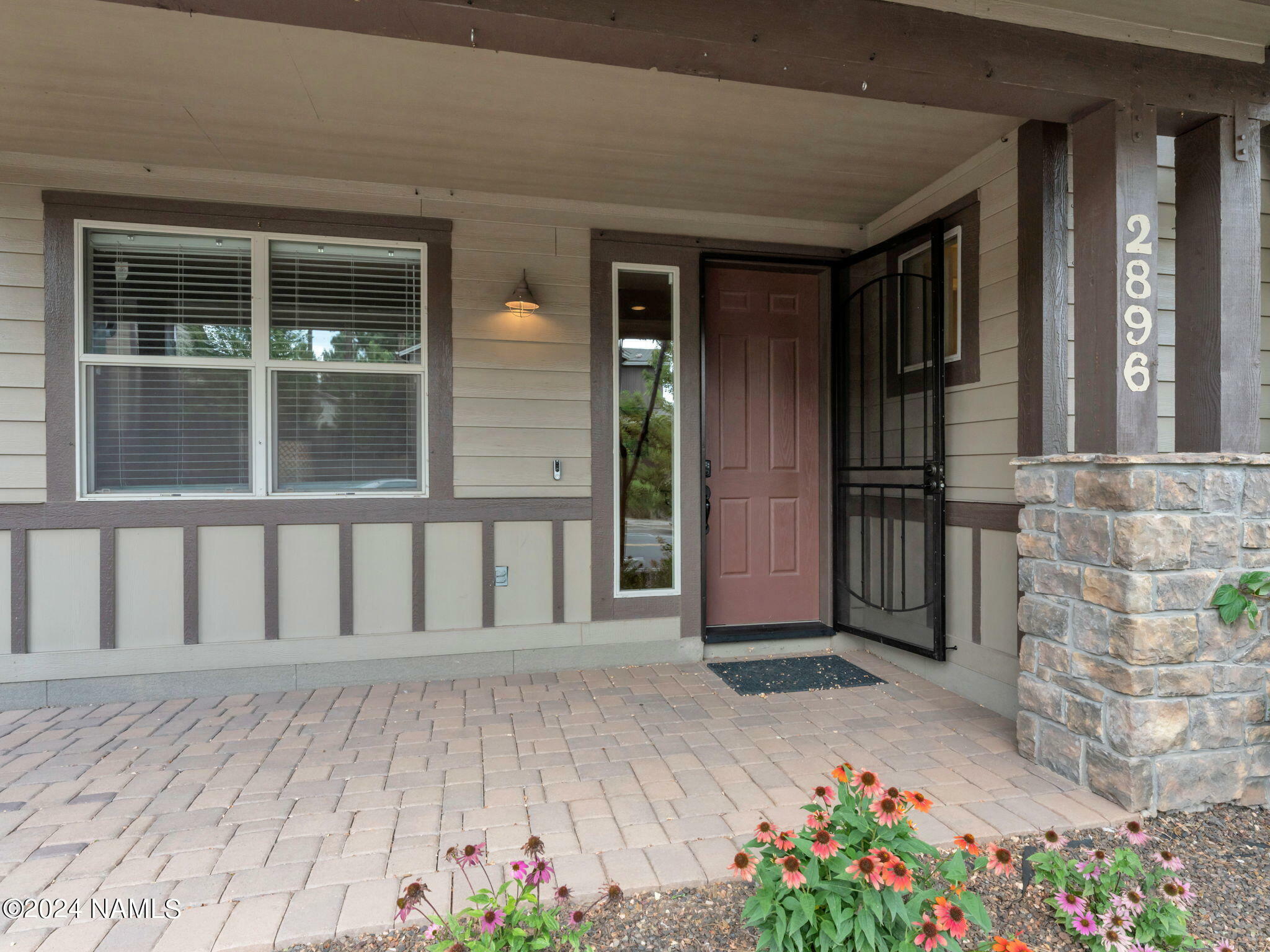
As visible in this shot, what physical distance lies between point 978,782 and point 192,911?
91.8 inches

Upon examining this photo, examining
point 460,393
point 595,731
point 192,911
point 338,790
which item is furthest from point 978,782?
point 460,393

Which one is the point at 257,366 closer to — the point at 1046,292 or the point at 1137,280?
the point at 1046,292

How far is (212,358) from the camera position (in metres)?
3.36

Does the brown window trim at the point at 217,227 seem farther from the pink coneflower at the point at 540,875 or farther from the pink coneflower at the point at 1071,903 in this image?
the pink coneflower at the point at 1071,903

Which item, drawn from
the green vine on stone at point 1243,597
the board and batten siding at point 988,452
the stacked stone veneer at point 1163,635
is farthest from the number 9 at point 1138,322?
the green vine on stone at point 1243,597

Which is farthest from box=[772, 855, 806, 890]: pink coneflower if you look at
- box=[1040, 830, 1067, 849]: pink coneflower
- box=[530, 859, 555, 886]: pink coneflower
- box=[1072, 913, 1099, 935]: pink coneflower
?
box=[1040, 830, 1067, 849]: pink coneflower

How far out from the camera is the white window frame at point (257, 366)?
10.5ft

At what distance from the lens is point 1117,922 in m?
1.49

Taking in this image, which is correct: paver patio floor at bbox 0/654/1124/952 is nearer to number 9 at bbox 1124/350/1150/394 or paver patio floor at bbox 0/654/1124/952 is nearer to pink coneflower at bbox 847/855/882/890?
pink coneflower at bbox 847/855/882/890

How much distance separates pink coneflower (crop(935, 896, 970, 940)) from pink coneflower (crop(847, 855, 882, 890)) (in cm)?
11

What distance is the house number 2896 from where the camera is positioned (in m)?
2.25

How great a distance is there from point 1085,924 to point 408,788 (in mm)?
1936

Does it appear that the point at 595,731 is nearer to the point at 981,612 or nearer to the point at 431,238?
the point at 981,612

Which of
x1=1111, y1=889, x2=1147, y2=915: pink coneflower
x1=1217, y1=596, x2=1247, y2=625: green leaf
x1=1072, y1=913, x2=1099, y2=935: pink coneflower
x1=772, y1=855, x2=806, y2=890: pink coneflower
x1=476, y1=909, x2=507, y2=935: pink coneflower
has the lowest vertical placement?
x1=1072, y1=913, x2=1099, y2=935: pink coneflower
